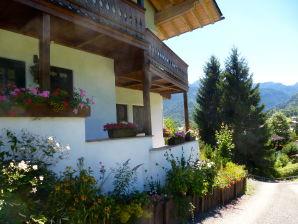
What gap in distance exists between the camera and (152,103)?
1282 centimetres

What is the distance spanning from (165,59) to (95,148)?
16.3 ft

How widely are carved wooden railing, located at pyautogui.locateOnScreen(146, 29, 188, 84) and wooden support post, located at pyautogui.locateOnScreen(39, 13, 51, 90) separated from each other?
3.42 meters

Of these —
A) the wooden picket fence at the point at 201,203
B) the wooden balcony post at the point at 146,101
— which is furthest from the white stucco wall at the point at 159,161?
the wooden picket fence at the point at 201,203

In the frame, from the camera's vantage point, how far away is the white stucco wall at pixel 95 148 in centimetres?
396

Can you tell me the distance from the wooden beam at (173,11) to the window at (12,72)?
7319 millimetres

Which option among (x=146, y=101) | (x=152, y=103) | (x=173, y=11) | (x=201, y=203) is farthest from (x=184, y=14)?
(x=201, y=203)

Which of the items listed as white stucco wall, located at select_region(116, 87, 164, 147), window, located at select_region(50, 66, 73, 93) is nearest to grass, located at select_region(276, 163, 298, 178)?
white stucco wall, located at select_region(116, 87, 164, 147)

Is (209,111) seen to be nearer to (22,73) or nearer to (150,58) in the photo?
(150,58)

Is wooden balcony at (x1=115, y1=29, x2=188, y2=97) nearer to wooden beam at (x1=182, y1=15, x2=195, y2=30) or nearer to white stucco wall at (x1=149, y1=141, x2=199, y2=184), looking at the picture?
white stucco wall at (x1=149, y1=141, x2=199, y2=184)

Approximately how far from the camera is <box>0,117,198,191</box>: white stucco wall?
13.0 feet

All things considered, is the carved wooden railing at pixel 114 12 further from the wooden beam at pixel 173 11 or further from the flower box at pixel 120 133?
the wooden beam at pixel 173 11

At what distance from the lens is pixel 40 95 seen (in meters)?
4.00

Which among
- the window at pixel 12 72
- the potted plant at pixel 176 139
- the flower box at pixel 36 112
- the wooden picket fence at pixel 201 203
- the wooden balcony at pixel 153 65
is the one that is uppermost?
the wooden balcony at pixel 153 65

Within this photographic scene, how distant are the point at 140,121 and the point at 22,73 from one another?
662 centimetres
